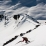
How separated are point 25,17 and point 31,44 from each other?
35741 mm

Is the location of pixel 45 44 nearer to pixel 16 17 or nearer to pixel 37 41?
pixel 37 41

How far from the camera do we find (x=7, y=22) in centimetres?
7619

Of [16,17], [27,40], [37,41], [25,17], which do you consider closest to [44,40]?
[37,41]

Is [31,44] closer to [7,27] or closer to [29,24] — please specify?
[29,24]

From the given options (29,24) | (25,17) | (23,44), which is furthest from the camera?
(25,17)

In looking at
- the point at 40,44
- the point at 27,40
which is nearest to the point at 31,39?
the point at 27,40

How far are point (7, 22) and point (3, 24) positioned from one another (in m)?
2.36

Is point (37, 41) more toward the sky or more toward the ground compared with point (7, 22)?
more toward the ground

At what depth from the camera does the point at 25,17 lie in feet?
233

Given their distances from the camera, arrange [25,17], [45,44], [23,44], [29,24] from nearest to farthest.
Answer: [45,44] < [23,44] < [29,24] < [25,17]

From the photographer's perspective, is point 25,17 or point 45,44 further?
point 25,17

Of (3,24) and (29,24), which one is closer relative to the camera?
(29,24)

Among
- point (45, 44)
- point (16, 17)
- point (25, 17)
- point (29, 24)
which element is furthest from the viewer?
point (16, 17)

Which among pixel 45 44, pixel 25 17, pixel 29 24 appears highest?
pixel 25 17
